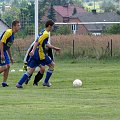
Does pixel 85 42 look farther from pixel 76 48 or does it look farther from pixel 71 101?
pixel 71 101

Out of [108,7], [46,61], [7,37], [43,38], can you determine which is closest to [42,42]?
[43,38]

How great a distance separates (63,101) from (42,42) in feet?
14.6

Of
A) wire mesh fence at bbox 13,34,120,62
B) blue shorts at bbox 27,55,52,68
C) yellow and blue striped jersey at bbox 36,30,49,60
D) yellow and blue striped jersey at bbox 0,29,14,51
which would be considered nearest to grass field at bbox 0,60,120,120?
blue shorts at bbox 27,55,52,68

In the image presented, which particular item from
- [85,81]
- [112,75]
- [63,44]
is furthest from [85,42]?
[85,81]

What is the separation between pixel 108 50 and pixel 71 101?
874 inches

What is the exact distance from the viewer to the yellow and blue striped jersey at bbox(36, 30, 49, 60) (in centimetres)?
1889

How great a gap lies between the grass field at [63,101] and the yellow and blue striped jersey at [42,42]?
889mm

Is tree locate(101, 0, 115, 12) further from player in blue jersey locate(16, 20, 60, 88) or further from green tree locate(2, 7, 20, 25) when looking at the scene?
player in blue jersey locate(16, 20, 60, 88)

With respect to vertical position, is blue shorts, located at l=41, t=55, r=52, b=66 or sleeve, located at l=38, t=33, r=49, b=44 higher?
sleeve, located at l=38, t=33, r=49, b=44

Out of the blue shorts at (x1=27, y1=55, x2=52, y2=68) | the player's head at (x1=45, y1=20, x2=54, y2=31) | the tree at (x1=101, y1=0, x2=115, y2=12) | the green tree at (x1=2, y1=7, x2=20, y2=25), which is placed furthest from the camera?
the tree at (x1=101, y1=0, x2=115, y2=12)

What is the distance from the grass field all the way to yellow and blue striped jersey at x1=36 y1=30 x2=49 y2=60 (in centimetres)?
89

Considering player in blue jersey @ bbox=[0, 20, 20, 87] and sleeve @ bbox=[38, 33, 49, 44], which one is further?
sleeve @ bbox=[38, 33, 49, 44]

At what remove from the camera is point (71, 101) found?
14.7 metres

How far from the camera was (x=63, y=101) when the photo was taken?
581 inches
